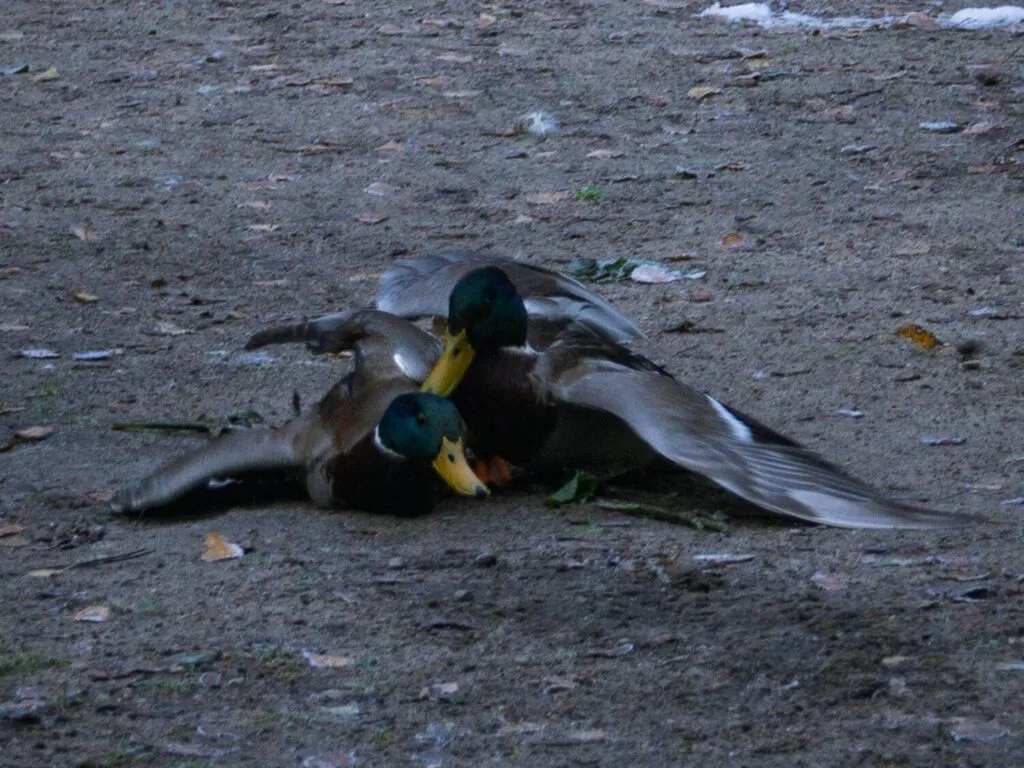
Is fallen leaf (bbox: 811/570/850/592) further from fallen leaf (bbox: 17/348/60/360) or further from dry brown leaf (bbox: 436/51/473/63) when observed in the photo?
dry brown leaf (bbox: 436/51/473/63)

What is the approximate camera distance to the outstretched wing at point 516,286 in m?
5.54

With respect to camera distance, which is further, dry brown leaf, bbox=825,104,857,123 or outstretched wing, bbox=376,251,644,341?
dry brown leaf, bbox=825,104,857,123

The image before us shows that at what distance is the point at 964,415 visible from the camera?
5.36m

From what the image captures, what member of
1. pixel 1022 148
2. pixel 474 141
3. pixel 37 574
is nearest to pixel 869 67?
pixel 1022 148

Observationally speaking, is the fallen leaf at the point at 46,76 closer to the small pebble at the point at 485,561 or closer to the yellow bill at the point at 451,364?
the yellow bill at the point at 451,364

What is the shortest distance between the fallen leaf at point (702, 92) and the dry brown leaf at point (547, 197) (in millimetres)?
1656

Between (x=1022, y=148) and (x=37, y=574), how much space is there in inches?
221

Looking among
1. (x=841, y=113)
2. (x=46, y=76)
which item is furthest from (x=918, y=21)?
(x=46, y=76)

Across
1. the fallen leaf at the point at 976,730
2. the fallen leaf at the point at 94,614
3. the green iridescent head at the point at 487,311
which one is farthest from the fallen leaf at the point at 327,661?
the green iridescent head at the point at 487,311

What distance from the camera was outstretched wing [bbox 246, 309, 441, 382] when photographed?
5121 mm

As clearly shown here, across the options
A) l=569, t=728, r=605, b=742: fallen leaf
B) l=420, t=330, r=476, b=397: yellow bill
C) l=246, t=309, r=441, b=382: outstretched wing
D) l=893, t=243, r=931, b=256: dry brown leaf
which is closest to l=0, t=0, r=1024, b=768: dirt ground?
l=569, t=728, r=605, b=742: fallen leaf

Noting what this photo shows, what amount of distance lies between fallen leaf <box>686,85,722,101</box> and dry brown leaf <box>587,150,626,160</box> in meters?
0.99

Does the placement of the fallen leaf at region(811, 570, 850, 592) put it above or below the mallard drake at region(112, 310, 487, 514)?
below

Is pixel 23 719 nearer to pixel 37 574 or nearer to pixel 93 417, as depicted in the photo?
pixel 37 574
